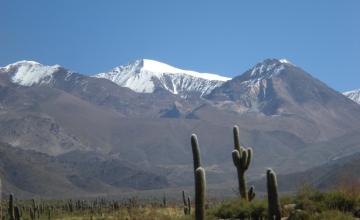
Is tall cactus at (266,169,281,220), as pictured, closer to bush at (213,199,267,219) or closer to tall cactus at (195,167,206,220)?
tall cactus at (195,167,206,220)

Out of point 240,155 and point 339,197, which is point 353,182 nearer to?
point 339,197

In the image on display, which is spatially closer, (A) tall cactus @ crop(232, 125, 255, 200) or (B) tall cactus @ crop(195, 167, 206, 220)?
(B) tall cactus @ crop(195, 167, 206, 220)

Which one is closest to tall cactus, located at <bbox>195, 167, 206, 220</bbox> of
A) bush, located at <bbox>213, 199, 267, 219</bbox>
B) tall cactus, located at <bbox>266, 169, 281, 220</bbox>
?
tall cactus, located at <bbox>266, 169, 281, 220</bbox>

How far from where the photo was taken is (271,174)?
20375 mm

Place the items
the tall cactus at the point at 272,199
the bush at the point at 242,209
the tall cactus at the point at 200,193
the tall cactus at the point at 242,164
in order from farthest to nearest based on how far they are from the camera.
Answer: the tall cactus at the point at 242,164 → the bush at the point at 242,209 → the tall cactus at the point at 272,199 → the tall cactus at the point at 200,193

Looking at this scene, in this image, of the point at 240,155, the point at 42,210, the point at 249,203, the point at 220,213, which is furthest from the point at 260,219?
the point at 42,210

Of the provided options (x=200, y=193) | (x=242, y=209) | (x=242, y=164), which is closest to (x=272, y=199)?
(x=200, y=193)

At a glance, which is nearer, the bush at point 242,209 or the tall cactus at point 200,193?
the tall cactus at point 200,193

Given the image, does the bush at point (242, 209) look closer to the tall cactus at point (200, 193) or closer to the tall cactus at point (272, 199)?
the tall cactus at point (272, 199)

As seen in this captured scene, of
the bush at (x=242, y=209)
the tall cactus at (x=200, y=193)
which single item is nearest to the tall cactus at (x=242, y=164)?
the bush at (x=242, y=209)

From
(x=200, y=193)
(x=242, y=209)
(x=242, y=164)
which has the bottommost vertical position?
(x=242, y=209)

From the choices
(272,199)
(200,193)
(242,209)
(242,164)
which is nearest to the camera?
(200,193)

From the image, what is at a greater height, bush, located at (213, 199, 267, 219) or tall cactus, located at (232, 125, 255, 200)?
tall cactus, located at (232, 125, 255, 200)

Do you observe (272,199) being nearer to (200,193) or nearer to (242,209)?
(200,193)
